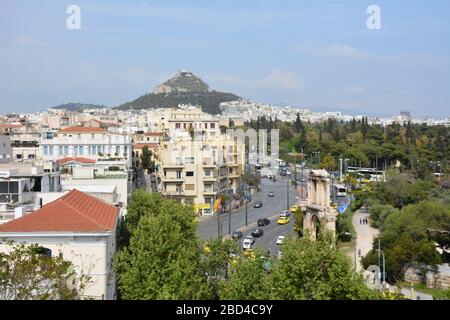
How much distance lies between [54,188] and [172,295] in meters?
7.17

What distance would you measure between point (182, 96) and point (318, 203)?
9967 cm

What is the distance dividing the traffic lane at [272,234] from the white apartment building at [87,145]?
26.7 feet

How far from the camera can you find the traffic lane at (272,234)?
774 inches

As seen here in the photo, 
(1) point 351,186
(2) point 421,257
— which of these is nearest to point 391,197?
(1) point 351,186

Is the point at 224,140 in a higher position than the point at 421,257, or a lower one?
higher

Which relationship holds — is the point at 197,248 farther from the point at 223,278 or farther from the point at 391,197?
the point at 391,197

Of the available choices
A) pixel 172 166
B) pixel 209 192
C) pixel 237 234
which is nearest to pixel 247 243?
pixel 237 234

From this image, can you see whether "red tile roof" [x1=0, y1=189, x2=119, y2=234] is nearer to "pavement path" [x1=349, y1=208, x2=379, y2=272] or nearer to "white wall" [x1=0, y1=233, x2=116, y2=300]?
"white wall" [x1=0, y1=233, x2=116, y2=300]

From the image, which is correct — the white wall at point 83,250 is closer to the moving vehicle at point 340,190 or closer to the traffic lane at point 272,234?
the traffic lane at point 272,234

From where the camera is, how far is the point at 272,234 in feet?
72.6

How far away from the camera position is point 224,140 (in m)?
30.7

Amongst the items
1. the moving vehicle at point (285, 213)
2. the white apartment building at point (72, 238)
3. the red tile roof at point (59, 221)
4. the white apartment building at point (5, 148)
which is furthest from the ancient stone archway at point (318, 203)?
the white apartment building at point (5, 148)

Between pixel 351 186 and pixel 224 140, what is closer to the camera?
pixel 224 140

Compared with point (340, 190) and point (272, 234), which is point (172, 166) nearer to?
point (272, 234)
